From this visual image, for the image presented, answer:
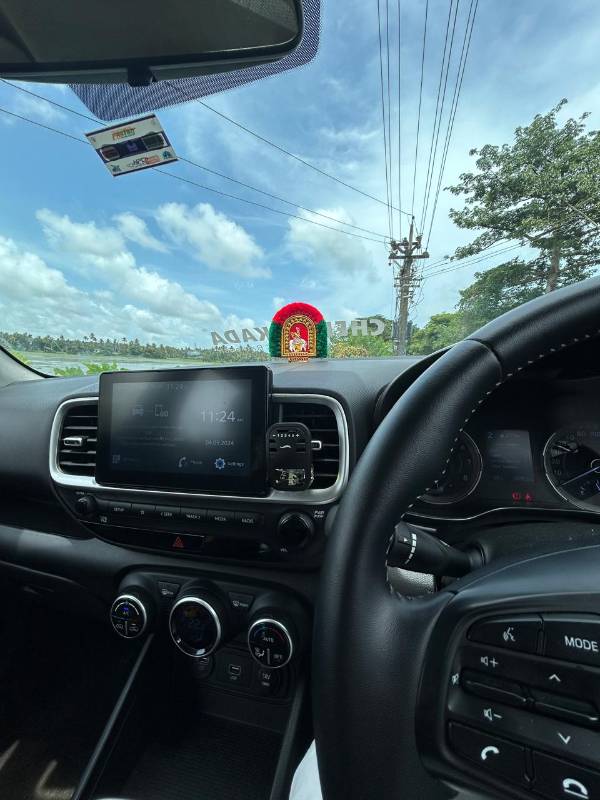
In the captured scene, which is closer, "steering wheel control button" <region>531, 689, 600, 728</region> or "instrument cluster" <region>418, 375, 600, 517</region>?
"steering wheel control button" <region>531, 689, 600, 728</region>

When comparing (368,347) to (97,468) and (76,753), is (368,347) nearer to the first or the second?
(97,468)

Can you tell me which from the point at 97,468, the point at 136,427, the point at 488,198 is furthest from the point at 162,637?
the point at 488,198

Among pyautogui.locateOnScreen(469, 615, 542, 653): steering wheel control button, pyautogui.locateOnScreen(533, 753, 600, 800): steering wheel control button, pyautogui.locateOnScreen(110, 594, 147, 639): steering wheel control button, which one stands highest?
pyautogui.locateOnScreen(469, 615, 542, 653): steering wheel control button

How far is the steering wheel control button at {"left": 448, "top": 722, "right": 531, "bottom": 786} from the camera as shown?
0.60 metres

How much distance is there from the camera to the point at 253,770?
5.65 feet

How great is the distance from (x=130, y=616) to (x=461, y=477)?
3.87 ft

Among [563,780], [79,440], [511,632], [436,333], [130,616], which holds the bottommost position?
[130,616]

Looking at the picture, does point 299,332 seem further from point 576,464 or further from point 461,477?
point 576,464

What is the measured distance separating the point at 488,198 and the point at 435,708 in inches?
79.7

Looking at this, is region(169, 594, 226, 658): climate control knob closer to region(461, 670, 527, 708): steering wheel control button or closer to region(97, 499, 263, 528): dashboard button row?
region(97, 499, 263, 528): dashboard button row

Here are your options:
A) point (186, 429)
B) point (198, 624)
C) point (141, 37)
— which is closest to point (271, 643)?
point (198, 624)

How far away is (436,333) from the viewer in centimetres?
168

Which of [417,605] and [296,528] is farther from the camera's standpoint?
[296,528]

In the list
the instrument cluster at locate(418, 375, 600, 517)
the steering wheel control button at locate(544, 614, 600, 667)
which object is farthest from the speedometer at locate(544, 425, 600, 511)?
the steering wheel control button at locate(544, 614, 600, 667)
